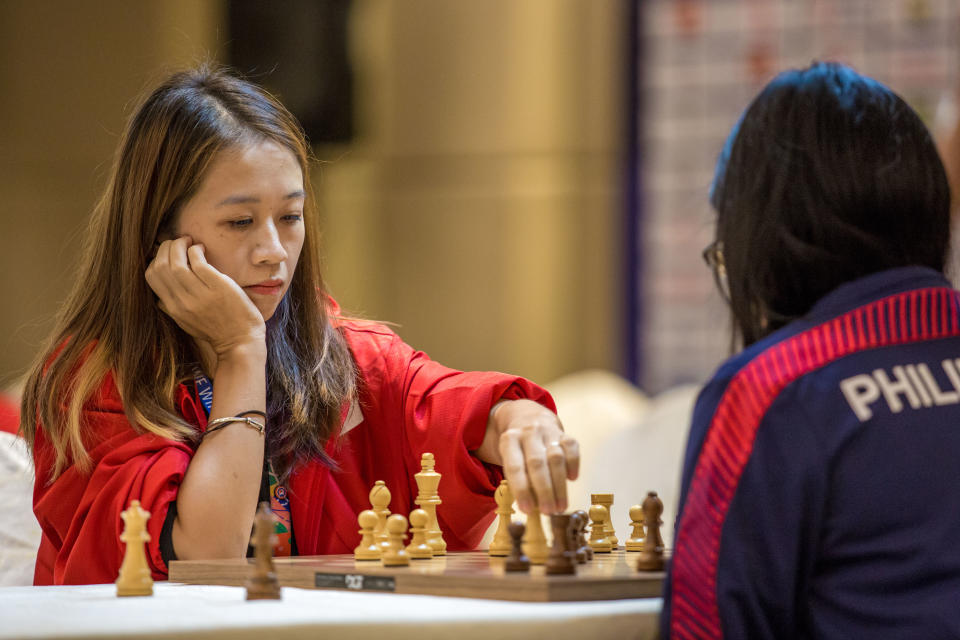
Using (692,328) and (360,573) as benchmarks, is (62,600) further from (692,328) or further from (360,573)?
(692,328)

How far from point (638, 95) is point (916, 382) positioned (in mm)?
4701

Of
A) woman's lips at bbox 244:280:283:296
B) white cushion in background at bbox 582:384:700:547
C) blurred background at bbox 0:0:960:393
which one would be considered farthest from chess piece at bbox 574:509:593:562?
blurred background at bbox 0:0:960:393

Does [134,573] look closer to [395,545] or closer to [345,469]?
[395,545]

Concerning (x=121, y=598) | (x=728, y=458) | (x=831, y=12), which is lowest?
(x=121, y=598)

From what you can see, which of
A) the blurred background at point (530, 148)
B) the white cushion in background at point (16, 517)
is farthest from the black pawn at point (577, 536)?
the blurred background at point (530, 148)

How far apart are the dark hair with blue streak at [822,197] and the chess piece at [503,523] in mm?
507

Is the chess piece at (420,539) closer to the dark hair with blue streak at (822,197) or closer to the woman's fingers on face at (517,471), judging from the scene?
the woman's fingers on face at (517,471)

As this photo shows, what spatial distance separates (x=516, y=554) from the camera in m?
1.55

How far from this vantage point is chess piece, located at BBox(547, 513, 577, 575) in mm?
1505

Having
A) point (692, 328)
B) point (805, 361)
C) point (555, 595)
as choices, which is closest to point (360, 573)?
point (555, 595)

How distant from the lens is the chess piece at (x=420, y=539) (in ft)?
5.73

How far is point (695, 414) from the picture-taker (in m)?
1.42

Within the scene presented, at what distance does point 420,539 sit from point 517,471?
0.70 ft

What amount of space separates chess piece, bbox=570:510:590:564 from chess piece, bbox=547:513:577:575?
25 mm
